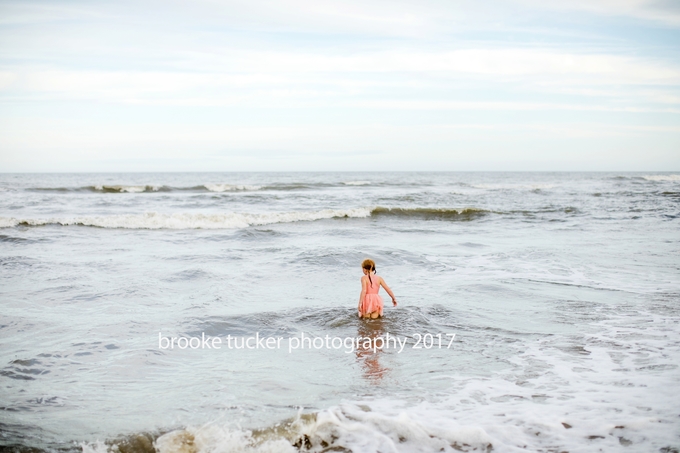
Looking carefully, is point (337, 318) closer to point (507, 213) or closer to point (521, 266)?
point (521, 266)

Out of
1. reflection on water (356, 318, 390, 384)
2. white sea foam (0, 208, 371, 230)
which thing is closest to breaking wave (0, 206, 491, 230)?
white sea foam (0, 208, 371, 230)

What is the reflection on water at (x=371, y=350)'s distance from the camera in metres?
5.41

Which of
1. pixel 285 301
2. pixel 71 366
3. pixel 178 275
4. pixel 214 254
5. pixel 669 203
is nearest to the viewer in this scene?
pixel 71 366

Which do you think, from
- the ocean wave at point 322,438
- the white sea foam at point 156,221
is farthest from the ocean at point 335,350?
the white sea foam at point 156,221

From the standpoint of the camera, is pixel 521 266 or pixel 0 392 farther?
pixel 521 266

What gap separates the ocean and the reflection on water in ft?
0.11

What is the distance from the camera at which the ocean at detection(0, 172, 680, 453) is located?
166 inches

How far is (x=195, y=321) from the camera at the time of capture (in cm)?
737

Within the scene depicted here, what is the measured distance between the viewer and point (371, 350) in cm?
621

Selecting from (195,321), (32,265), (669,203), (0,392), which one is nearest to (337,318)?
(195,321)

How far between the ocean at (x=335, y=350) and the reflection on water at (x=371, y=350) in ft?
0.11

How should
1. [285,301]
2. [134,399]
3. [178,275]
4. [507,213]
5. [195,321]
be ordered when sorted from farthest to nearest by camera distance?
[507,213] → [178,275] → [285,301] → [195,321] → [134,399]

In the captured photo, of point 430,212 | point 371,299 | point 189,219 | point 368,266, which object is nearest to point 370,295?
point 371,299

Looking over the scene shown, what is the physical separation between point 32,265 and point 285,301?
6651mm
